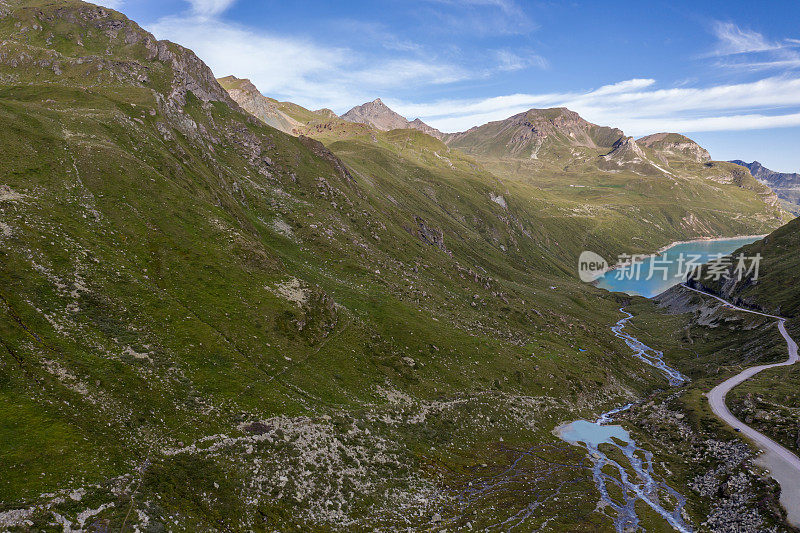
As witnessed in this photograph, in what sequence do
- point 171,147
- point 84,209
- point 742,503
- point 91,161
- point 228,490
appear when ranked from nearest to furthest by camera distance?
1. point 228,490
2. point 742,503
3. point 84,209
4. point 91,161
5. point 171,147

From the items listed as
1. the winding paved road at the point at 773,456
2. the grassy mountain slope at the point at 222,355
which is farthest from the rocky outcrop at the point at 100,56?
the winding paved road at the point at 773,456

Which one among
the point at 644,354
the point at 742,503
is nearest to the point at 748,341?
the point at 644,354

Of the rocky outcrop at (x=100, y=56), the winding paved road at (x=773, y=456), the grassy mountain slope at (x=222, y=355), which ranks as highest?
the rocky outcrop at (x=100, y=56)

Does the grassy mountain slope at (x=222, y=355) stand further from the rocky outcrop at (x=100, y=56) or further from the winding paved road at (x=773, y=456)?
the winding paved road at (x=773, y=456)

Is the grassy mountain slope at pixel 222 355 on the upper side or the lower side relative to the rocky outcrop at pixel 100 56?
lower

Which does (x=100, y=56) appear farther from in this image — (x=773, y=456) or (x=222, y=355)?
(x=773, y=456)

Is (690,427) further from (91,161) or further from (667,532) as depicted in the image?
(91,161)

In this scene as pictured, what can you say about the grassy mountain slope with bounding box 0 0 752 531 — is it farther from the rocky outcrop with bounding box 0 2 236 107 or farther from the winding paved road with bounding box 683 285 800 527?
the winding paved road with bounding box 683 285 800 527

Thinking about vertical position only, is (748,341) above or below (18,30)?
below
